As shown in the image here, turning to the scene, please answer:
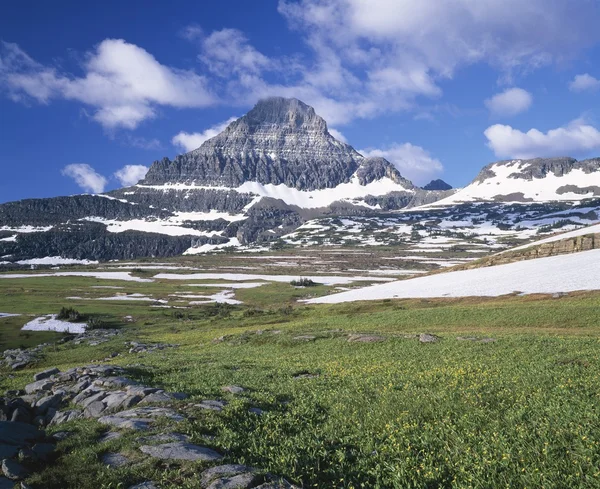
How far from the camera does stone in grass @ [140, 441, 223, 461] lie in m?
12.2

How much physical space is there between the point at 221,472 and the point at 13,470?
5.72 metres

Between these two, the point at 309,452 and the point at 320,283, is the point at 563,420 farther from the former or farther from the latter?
the point at 320,283

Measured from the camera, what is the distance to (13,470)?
1145cm

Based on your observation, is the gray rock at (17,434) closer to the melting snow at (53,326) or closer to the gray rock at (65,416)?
the gray rock at (65,416)

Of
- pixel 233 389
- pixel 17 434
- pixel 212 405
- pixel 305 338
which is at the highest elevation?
pixel 17 434

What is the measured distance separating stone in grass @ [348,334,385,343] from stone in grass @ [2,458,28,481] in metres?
29.6

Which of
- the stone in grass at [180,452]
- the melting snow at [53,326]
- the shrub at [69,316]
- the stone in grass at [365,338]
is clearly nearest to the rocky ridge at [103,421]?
the stone in grass at [180,452]

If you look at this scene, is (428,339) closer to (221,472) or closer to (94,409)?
(94,409)

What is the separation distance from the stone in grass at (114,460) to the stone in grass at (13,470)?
204 cm

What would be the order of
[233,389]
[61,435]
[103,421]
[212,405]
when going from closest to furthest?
[61,435] < [103,421] < [212,405] < [233,389]

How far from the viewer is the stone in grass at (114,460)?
1227 centimetres

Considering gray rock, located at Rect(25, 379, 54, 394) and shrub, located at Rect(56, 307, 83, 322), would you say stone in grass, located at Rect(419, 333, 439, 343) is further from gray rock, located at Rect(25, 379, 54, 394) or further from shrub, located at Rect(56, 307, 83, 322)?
shrub, located at Rect(56, 307, 83, 322)

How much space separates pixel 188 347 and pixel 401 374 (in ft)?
109

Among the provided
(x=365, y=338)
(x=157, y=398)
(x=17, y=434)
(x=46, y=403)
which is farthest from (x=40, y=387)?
(x=365, y=338)
